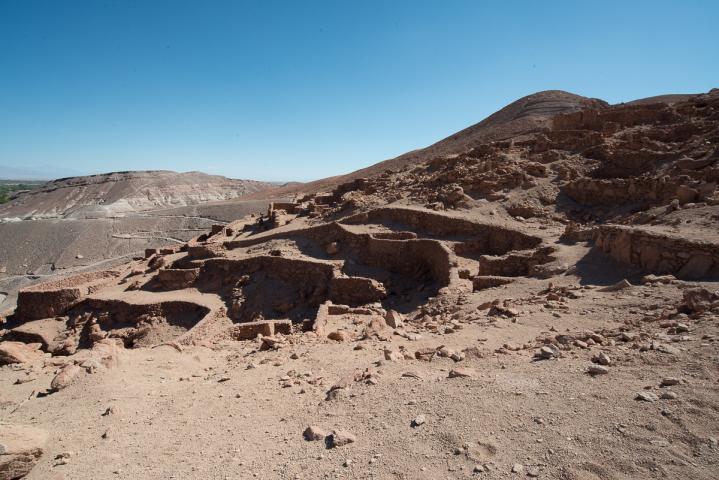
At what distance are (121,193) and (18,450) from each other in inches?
2693

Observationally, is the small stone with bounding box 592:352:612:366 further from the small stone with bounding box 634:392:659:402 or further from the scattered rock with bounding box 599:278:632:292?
the scattered rock with bounding box 599:278:632:292

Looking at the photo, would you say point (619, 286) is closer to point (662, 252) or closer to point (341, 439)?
point (662, 252)

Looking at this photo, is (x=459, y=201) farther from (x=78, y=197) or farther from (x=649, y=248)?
(x=78, y=197)

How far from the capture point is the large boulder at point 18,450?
3.50m

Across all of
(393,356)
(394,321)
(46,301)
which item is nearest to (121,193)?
(46,301)

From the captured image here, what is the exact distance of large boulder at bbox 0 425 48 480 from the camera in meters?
3.50

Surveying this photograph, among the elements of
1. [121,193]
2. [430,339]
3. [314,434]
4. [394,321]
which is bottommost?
[394,321]

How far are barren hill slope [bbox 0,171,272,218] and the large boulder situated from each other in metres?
51.6

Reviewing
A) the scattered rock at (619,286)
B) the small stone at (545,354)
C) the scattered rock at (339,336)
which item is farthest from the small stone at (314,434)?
the scattered rock at (619,286)

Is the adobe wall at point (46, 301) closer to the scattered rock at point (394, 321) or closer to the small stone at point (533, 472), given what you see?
the scattered rock at point (394, 321)

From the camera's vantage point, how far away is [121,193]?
2446 inches

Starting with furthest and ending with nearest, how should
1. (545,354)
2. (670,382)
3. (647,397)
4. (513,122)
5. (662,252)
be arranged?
1. (513,122)
2. (662,252)
3. (545,354)
4. (670,382)
5. (647,397)

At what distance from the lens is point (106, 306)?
39.4 ft

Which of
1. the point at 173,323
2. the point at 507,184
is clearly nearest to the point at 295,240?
the point at 173,323
